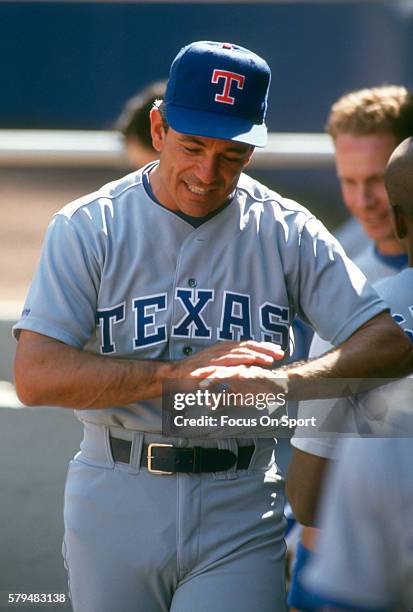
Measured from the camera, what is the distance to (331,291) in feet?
7.57

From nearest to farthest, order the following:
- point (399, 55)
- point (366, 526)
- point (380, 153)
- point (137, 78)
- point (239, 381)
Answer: point (366, 526) → point (239, 381) → point (380, 153) → point (399, 55) → point (137, 78)

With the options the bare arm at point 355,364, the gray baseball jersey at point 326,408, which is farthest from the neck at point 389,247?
the bare arm at point 355,364

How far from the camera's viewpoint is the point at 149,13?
180 inches

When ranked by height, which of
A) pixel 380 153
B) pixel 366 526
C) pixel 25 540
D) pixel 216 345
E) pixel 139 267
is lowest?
pixel 25 540

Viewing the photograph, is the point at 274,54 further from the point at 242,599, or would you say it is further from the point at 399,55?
the point at 242,599

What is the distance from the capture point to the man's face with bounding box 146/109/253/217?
2.23 m

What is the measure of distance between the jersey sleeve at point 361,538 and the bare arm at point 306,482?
0.95 meters

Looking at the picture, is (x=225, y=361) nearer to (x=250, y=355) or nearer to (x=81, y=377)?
(x=250, y=355)

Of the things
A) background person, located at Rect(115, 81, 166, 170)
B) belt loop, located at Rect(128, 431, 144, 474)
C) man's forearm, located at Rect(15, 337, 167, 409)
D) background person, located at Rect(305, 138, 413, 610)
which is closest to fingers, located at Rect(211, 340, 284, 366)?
man's forearm, located at Rect(15, 337, 167, 409)

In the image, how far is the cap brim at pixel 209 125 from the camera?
221 cm

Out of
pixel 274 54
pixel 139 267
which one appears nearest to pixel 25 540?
pixel 139 267

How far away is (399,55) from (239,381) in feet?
8.19

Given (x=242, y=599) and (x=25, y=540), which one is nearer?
(x=242, y=599)

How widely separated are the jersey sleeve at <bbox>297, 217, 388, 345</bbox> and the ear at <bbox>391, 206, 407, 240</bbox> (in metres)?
0.15
